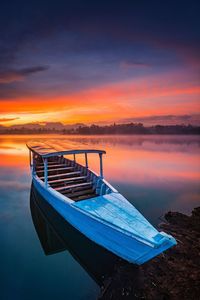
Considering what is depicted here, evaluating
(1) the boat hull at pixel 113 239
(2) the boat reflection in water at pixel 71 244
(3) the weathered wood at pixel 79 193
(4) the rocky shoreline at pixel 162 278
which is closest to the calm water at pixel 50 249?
(2) the boat reflection in water at pixel 71 244

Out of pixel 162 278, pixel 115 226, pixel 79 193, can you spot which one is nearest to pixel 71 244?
pixel 79 193

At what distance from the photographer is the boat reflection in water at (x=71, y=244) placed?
7723mm

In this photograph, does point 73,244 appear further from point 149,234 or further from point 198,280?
point 198,280

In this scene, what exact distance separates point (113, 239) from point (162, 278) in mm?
1913

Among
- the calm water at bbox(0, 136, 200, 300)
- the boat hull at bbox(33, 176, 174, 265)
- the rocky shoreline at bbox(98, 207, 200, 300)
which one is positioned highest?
the boat hull at bbox(33, 176, 174, 265)

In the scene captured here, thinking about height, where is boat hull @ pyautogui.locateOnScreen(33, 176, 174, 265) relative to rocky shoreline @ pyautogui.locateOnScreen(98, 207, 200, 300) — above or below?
above

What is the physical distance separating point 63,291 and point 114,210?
332 centimetres

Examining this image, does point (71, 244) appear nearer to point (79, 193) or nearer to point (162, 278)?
point (79, 193)

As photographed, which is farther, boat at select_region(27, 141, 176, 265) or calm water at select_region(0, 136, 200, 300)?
calm water at select_region(0, 136, 200, 300)

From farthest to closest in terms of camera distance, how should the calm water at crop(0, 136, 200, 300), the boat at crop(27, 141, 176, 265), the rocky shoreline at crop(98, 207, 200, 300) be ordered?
the calm water at crop(0, 136, 200, 300)
the boat at crop(27, 141, 176, 265)
the rocky shoreline at crop(98, 207, 200, 300)

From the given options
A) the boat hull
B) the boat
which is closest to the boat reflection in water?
the boat

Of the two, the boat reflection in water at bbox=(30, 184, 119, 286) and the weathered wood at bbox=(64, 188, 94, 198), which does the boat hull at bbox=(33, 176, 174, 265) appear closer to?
the boat reflection in water at bbox=(30, 184, 119, 286)

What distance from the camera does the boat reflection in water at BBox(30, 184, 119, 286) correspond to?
7723 mm

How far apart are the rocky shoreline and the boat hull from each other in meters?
0.53
